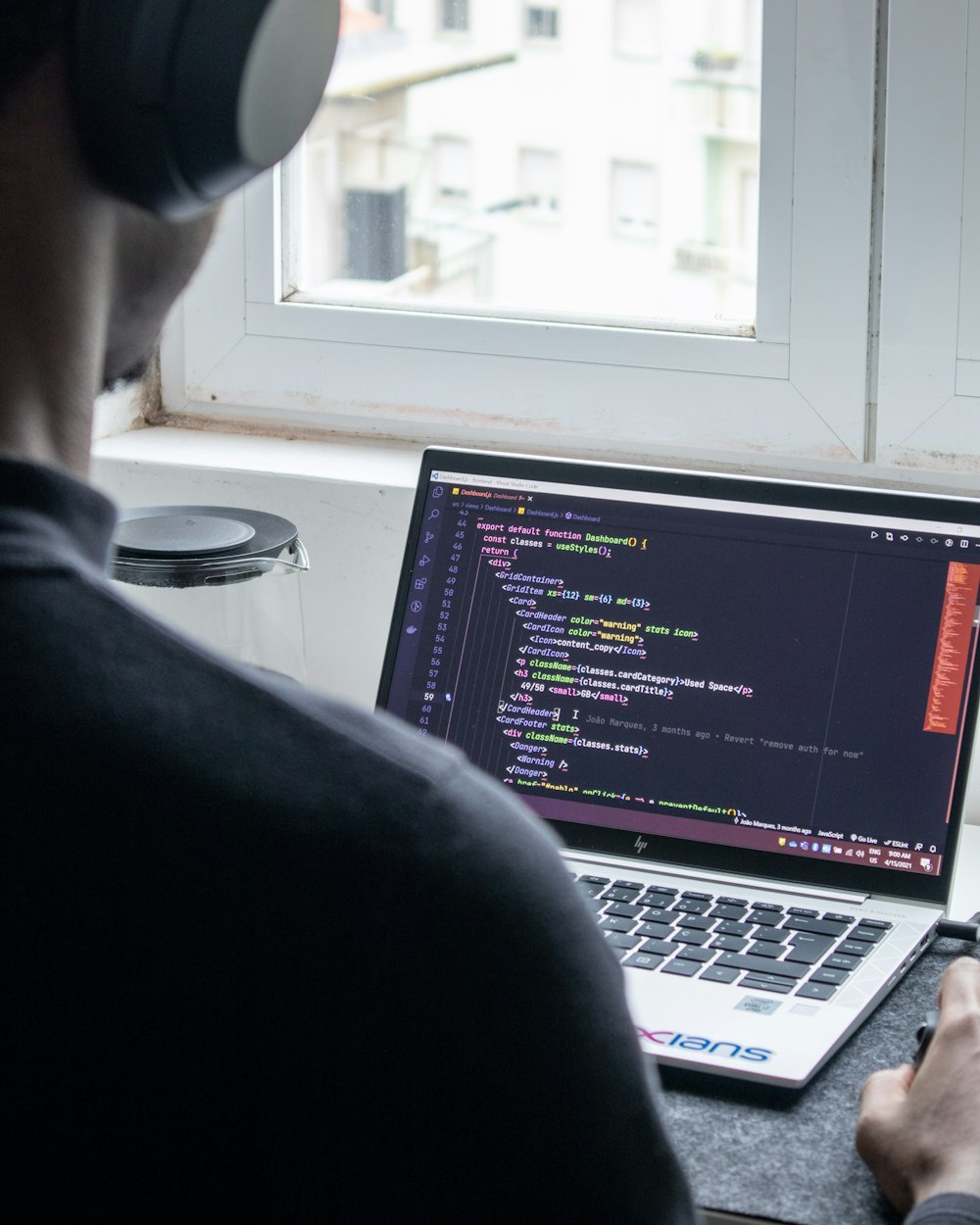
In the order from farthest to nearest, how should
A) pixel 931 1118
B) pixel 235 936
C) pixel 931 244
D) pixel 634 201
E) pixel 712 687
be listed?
pixel 634 201
pixel 931 244
pixel 712 687
pixel 931 1118
pixel 235 936

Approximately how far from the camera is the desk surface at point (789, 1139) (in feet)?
2.30

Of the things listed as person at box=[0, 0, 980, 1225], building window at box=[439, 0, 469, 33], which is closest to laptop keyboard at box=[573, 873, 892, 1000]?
person at box=[0, 0, 980, 1225]

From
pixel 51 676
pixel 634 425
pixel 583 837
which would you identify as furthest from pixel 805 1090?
pixel 634 425

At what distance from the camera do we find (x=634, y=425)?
140 centimetres

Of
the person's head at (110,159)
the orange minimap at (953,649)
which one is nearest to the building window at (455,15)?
the orange minimap at (953,649)

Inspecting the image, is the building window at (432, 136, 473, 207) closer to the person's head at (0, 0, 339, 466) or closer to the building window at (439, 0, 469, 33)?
the building window at (439, 0, 469, 33)

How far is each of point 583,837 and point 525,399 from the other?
522 millimetres

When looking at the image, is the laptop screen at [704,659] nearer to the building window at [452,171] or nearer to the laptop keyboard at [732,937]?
the laptop keyboard at [732,937]

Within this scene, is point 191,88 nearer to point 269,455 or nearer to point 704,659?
point 704,659

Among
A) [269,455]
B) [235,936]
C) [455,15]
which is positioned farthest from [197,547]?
[235,936]

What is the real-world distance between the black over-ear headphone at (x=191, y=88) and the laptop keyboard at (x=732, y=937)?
20.2 inches

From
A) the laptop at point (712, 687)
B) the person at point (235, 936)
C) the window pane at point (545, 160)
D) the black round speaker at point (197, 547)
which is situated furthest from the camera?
the window pane at point (545, 160)

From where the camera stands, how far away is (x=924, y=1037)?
0.81m

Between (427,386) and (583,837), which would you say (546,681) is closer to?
(583,837)
